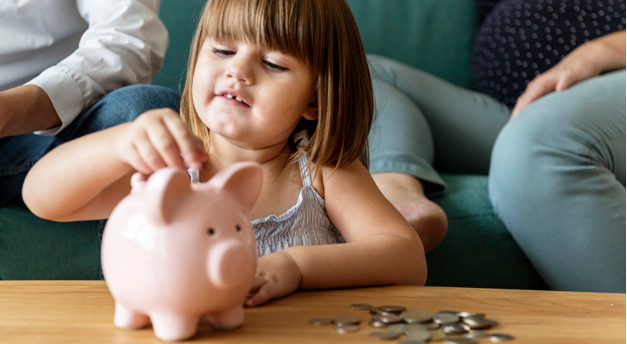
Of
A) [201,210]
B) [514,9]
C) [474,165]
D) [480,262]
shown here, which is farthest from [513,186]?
[201,210]

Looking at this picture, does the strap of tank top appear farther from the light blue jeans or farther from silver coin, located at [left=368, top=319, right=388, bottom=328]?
silver coin, located at [left=368, top=319, right=388, bottom=328]

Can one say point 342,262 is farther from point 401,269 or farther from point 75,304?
point 75,304

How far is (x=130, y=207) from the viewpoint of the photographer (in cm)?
53

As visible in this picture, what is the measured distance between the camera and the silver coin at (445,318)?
583 mm

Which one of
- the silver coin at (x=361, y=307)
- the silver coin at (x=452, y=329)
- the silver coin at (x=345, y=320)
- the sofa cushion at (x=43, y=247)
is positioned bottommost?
the sofa cushion at (x=43, y=247)

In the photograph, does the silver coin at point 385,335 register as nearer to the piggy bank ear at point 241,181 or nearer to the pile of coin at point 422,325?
the pile of coin at point 422,325

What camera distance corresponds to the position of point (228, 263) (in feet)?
1.69

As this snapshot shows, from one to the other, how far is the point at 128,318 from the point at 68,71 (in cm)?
68

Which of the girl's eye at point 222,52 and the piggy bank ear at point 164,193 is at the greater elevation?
the girl's eye at point 222,52

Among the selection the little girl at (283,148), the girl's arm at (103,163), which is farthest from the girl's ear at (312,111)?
the girl's arm at (103,163)

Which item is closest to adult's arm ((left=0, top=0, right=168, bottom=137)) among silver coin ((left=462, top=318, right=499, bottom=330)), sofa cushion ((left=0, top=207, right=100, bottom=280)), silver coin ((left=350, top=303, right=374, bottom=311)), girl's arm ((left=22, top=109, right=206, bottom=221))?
sofa cushion ((left=0, top=207, right=100, bottom=280))

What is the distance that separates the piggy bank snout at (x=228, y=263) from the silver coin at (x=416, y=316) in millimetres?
153

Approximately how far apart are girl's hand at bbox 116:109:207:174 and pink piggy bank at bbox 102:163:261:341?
39 millimetres

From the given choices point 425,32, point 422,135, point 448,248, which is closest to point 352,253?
point 448,248
